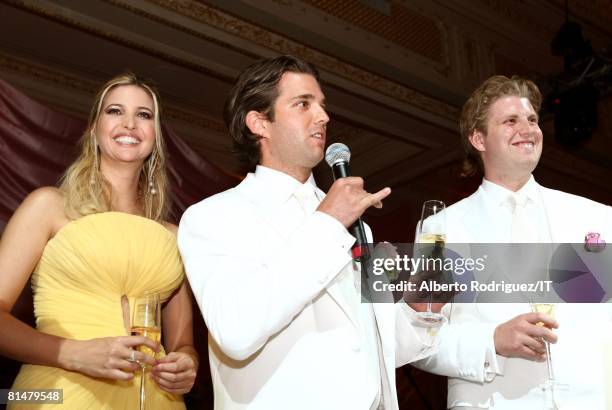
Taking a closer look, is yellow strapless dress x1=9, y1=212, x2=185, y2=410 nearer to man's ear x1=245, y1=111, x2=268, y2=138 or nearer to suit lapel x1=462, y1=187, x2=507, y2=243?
man's ear x1=245, y1=111, x2=268, y2=138

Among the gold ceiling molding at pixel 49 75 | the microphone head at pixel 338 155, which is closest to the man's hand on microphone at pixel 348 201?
the microphone head at pixel 338 155

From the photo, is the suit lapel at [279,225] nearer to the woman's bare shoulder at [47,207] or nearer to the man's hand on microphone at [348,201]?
the man's hand on microphone at [348,201]

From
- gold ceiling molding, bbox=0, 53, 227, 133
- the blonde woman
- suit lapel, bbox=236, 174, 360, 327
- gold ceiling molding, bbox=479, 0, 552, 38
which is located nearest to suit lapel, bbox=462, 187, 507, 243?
suit lapel, bbox=236, 174, 360, 327

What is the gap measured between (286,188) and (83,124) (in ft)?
6.13

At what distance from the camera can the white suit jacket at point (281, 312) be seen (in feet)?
4.47

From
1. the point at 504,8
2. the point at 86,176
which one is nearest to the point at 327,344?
the point at 86,176

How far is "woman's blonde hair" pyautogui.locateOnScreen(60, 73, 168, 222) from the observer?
2045 mm

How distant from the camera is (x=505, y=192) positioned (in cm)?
212

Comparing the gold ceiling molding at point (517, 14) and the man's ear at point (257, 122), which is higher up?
the gold ceiling molding at point (517, 14)

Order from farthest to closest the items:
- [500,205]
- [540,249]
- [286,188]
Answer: [500,205]
[540,249]
[286,188]

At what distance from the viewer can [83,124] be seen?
3.26 m

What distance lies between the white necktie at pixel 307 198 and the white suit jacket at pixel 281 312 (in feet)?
0.17

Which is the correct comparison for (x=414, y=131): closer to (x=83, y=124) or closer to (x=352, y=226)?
(x=83, y=124)

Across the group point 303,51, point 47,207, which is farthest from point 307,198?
point 303,51
